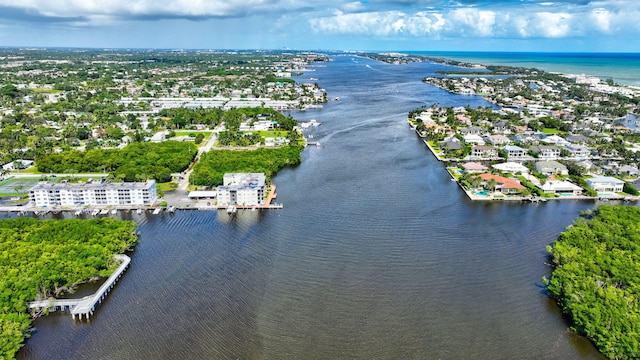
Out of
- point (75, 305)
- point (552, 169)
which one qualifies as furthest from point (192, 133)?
point (552, 169)

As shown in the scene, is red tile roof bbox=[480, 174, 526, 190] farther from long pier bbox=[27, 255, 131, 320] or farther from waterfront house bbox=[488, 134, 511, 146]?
long pier bbox=[27, 255, 131, 320]

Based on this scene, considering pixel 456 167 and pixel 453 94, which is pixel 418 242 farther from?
pixel 453 94

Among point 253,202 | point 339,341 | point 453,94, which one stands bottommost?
point 339,341

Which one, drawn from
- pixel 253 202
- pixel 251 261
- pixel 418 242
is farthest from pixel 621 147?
pixel 251 261

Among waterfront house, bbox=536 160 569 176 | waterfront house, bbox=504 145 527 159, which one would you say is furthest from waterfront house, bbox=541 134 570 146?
waterfront house, bbox=536 160 569 176

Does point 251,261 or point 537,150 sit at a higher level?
point 537,150

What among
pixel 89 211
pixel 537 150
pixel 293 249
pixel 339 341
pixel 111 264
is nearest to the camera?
pixel 339 341

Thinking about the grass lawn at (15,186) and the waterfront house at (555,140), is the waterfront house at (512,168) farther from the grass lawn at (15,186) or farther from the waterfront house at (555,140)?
the grass lawn at (15,186)

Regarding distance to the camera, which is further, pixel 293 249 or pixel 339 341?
pixel 293 249
